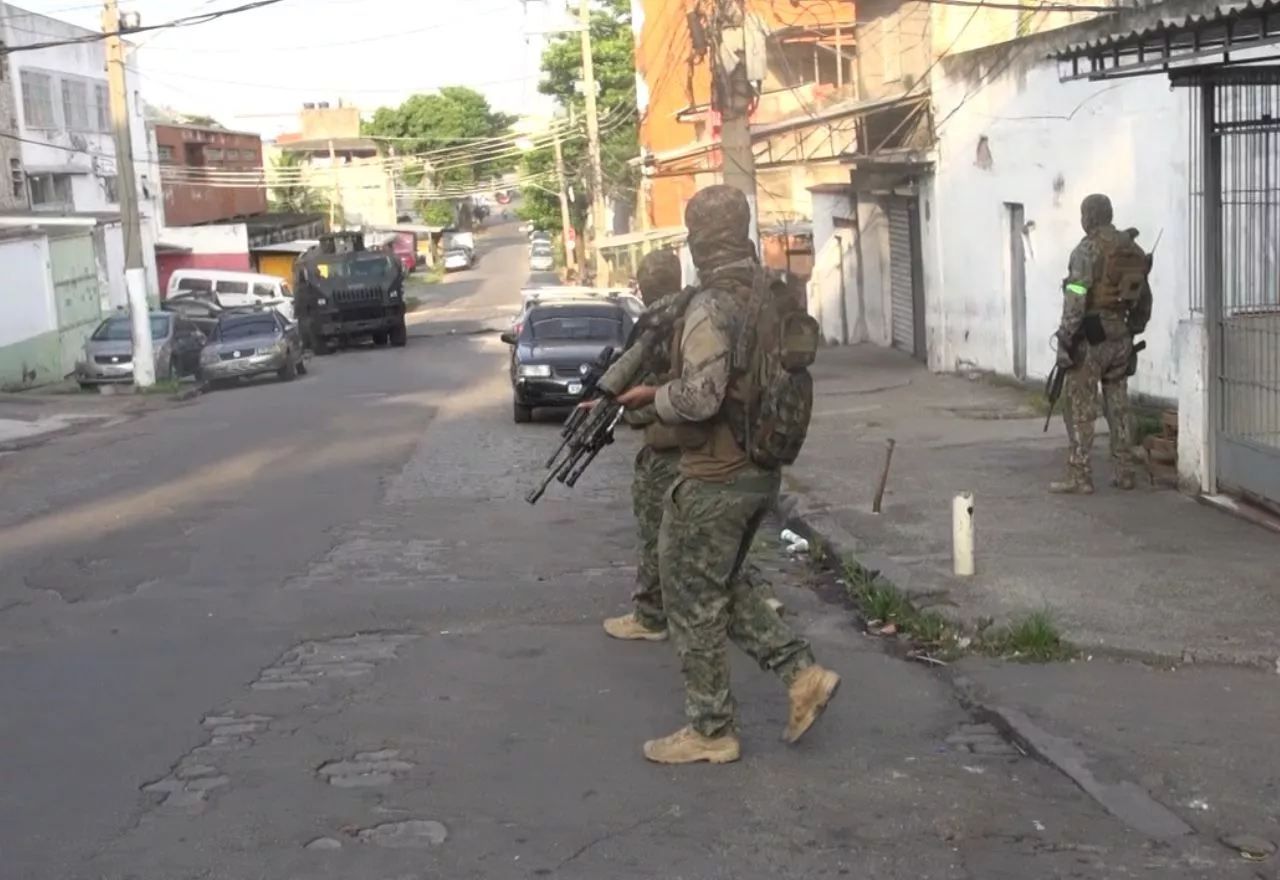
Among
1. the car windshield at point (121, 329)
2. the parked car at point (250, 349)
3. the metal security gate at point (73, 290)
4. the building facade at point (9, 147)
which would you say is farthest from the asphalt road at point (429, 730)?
the building facade at point (9, 147)

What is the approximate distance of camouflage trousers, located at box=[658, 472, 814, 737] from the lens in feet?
18.4

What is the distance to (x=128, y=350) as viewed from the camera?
29750 millimetres

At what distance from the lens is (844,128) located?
2522 cm

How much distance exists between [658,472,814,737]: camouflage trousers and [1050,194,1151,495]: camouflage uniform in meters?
5.17

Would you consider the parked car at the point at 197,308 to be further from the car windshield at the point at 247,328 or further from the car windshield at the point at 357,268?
the car windshield at the point at 247,328

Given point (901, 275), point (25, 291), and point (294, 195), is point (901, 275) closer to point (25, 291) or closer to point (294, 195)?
point (25, 291)

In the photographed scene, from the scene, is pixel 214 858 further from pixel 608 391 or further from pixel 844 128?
pixel 844 128

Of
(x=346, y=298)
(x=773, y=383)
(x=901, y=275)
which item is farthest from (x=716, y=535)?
→ (x=346, y=298)

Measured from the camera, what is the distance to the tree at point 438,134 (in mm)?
99375

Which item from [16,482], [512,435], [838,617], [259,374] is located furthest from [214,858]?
[259,374]

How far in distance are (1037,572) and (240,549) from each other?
207 inches

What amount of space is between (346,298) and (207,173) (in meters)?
25.8

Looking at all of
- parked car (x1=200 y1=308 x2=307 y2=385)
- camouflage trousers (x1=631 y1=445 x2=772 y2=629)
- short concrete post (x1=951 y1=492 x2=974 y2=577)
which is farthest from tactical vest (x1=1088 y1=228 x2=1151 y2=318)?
parked car (x1=200 y1=308 x2=307 y2=385)

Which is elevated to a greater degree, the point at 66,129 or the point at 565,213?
the point at 66,129
